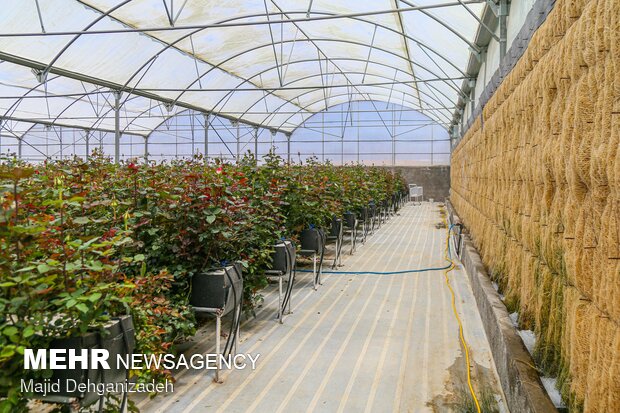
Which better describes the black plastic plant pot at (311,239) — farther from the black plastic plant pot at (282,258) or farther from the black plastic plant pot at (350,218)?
the black plastic plant pot at (350,218)

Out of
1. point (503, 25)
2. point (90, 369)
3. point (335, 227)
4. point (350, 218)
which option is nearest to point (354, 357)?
point (90, 369)

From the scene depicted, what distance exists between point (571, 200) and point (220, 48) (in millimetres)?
11202

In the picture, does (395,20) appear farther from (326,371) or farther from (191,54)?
(326,371)

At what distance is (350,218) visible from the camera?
6.89 metres

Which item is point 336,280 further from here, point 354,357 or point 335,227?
point 354,357

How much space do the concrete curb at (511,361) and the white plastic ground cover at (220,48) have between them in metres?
4.51

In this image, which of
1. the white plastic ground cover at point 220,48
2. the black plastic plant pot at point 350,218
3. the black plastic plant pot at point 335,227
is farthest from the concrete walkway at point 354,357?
the white plastic ground cover at point 220,48

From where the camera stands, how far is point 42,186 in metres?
3.32

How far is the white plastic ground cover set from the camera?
8.47 metres

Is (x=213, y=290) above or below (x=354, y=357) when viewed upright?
above

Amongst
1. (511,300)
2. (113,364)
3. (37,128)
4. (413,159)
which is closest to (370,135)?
(413,159)

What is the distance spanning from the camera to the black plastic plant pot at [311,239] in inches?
189

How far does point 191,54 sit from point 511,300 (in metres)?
10.7

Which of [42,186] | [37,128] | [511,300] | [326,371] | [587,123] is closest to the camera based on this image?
[587,123]
